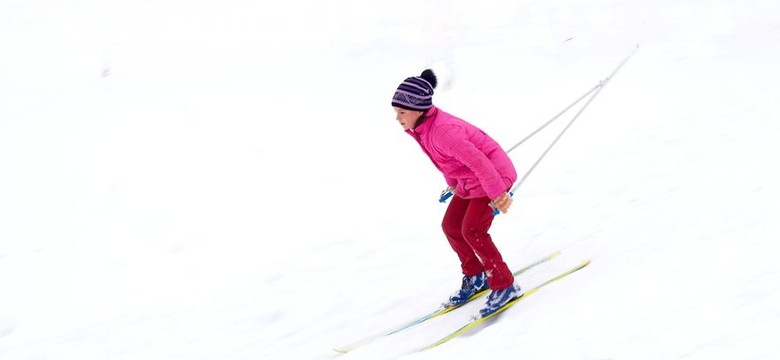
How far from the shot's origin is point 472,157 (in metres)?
4.71

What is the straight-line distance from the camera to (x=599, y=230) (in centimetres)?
646

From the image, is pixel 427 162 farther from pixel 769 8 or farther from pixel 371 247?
pixel 769 8

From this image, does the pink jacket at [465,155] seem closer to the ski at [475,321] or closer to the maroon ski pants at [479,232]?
the maroon ski pants at [479,232]

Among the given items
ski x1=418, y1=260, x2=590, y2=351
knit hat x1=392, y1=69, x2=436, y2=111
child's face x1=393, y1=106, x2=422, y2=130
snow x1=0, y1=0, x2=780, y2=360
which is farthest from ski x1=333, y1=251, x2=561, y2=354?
knit hat x1=392, y1=69, x2=436, y2=111

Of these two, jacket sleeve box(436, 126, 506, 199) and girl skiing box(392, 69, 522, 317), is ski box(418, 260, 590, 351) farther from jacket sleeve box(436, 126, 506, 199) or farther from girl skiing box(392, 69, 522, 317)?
jacket sleeve box(436, 126, 506, 199)

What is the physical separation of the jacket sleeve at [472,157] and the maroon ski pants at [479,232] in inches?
11.3

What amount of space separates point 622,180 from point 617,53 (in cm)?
555

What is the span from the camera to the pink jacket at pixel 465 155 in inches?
186

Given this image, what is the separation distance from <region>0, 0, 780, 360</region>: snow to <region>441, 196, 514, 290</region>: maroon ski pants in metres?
Result: 0.32

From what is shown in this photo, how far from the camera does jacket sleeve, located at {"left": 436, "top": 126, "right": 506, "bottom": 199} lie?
185 inches

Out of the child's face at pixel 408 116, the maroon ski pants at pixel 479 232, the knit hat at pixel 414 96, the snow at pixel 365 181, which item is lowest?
the snow at pixel 365 181

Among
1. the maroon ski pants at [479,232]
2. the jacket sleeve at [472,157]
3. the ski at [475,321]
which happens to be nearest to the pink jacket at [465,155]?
the jacket sleeve at [472,157]

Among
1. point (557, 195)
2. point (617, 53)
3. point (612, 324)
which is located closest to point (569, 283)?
point (612, 324)

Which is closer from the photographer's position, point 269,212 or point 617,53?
point 269,212
